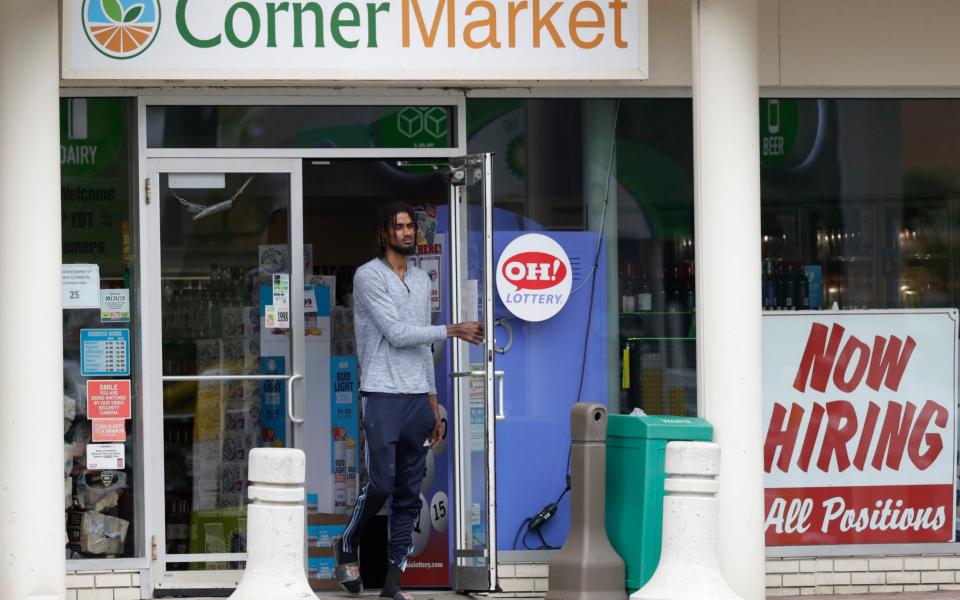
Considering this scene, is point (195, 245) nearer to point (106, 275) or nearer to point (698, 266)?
point (106, 275)

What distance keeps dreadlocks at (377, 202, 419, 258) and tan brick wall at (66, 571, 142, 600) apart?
224 centimetres

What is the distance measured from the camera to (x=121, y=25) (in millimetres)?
8008

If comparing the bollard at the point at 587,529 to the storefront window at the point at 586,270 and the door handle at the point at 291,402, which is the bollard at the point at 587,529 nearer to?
the storefront window at the point at 586,270

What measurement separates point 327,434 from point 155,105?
6.82 ft

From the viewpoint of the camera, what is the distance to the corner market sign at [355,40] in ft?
26.2

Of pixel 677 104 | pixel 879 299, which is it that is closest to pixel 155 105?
pixel 677 104

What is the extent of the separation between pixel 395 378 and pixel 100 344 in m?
1.70

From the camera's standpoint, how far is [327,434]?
28.3 feet

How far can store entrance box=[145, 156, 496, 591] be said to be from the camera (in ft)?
27.2

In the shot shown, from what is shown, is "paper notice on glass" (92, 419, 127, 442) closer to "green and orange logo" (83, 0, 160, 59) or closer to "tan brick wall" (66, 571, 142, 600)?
"tan brick wall" (66, 571, 142, 600)

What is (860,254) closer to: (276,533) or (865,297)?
(865,297)

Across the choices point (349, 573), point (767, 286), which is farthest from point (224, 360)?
point (767, 286)

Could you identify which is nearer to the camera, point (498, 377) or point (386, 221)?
point (386, 221)

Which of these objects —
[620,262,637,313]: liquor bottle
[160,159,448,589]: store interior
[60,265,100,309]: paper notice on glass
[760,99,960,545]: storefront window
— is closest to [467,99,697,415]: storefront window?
[620,262,637,313]: liquor bottle
